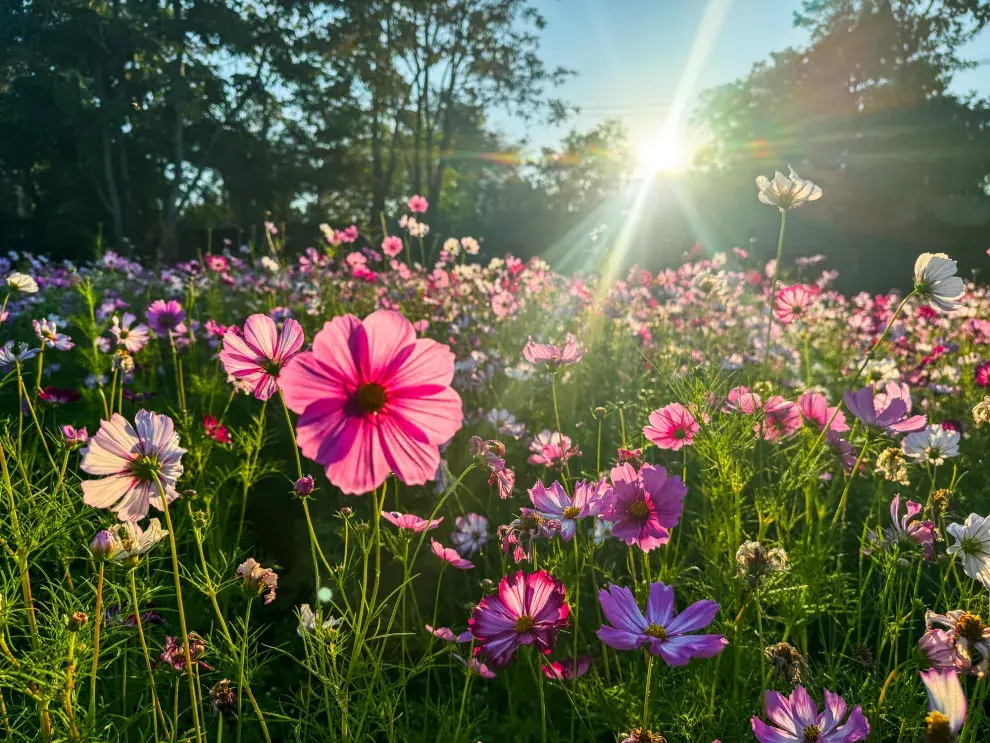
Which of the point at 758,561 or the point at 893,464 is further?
the point at 893,464

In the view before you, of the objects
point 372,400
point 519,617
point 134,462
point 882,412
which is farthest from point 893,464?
point 134,462

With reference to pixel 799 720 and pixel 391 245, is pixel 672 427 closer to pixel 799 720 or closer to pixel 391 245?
pixel 799 720

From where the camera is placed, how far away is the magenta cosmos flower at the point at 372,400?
2.26 feet

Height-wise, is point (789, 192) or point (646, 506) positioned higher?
point (789, 192)

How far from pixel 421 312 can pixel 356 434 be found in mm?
2731

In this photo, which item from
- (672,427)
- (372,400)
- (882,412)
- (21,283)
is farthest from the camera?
(21,283)

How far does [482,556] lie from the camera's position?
1808 mm

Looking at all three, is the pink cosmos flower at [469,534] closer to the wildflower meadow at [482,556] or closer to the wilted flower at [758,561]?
the wildflower meadow at [482,556]

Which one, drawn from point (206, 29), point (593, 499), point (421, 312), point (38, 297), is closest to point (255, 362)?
point (593, 499)

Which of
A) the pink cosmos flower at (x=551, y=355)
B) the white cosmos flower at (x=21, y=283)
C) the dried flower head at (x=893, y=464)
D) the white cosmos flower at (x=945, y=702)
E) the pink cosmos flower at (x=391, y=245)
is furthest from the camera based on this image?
the pink cosmos flower at (x=391, y=245)

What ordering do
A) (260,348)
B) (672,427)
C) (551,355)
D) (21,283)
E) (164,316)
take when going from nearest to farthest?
1. (260,348)
2. (672,427)
3. (551,355)
4. (21,283)
5. (164,316)

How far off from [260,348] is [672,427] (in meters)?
0.84

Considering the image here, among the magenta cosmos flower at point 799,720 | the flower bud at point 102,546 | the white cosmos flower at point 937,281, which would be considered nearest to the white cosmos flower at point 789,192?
the white cosmos flower at point 937,281

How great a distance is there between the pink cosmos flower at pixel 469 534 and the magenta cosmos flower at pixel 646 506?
0.67 metres
